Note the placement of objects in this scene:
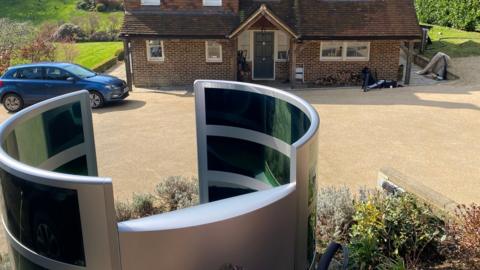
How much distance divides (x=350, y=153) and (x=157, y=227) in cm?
852

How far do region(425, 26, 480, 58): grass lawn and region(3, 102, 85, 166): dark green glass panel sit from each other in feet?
72.7

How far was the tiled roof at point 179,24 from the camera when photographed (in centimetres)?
1961

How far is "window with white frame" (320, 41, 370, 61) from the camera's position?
67.7 feet

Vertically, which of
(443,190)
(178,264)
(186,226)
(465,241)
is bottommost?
(443,190)

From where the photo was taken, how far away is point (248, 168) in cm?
734

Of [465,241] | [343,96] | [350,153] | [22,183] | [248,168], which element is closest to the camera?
[22,183]

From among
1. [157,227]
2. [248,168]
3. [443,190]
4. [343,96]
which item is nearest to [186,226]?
[157,227]

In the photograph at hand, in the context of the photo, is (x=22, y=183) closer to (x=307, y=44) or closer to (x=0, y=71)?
(x=307, y=44)

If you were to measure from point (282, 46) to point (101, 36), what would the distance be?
18.3 meters

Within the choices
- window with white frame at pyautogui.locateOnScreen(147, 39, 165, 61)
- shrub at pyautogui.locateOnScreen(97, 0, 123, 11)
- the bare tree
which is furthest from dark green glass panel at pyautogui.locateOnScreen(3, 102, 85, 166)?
shrub at pyautogui.locateOnScreen(97, 0, 123, 11)

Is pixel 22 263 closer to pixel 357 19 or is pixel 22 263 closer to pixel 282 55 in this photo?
pixel 282 55

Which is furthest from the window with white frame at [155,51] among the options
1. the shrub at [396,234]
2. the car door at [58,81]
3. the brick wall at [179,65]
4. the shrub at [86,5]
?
the shrub at [86,5]

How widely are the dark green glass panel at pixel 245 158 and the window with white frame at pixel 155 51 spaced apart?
45.2 feet

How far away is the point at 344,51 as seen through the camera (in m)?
20.6
